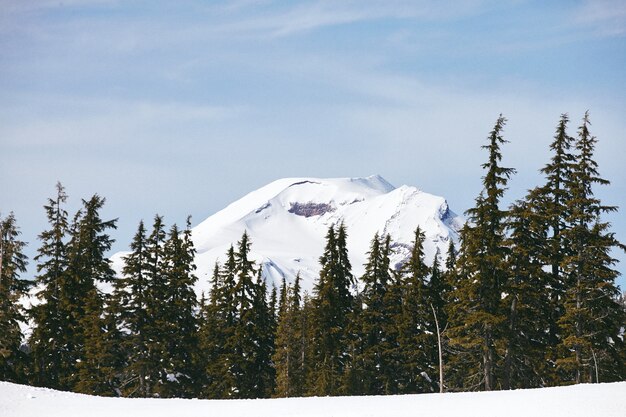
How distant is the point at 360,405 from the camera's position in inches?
1001

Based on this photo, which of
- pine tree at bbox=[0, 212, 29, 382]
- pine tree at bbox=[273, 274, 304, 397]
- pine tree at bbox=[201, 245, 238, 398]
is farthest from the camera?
pine tree at bbox=[273, 274, 304, 397]

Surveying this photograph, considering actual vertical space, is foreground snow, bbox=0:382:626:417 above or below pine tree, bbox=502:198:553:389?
below

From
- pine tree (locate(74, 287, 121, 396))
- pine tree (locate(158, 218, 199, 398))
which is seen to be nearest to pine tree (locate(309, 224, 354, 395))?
pine tree (locate(158, 218, 199, 398))

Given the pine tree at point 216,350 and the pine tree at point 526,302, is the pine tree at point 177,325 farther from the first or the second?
the pine tree at point 526,302

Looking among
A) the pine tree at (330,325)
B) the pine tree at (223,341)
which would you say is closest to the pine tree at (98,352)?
the pine tree at (223,341)

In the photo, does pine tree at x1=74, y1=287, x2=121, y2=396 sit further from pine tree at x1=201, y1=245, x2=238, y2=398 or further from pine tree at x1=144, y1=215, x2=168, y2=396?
pine tree at x1=201, y1=245, x2=238, y2=398

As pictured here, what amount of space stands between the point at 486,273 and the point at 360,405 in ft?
46.9

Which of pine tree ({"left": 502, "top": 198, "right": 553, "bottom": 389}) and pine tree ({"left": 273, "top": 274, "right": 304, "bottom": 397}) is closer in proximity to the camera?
pine tree ({"left": 502, "top": 198, "right": 553, "bottom": 389})

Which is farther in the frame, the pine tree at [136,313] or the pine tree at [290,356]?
the pine tree at [290,356]

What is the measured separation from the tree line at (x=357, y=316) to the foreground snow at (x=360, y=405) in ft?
32.7

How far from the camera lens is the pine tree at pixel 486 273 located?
37.3 metres

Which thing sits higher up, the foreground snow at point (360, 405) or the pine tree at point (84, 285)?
the pine tree at point (84, 285)

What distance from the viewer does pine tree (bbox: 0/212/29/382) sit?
43.4m

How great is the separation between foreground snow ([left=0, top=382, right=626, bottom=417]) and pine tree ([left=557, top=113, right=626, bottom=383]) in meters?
8.21
